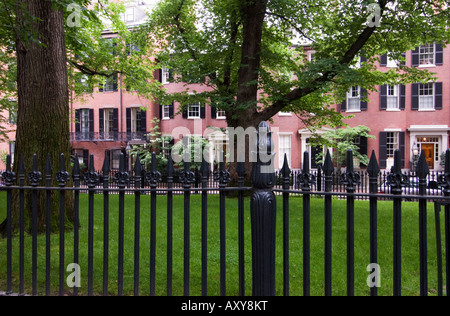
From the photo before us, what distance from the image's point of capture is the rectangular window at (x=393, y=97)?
25.0 m

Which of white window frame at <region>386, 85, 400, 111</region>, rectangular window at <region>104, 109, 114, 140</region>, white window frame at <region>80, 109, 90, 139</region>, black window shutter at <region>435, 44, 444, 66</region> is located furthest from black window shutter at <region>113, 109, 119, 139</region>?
black window shutter at <region>435, 44, 444, 66</region>

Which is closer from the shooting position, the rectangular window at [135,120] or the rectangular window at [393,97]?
the rectangular window at [393,97]

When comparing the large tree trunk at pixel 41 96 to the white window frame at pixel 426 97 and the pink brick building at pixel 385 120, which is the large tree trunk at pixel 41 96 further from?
the white window frame at pixel 426 97

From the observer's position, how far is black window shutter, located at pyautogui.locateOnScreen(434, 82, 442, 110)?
2422cm

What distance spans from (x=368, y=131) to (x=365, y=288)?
2316 centimetres

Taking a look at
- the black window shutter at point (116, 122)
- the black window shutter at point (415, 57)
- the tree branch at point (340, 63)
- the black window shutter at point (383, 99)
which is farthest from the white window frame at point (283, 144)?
the tree branch at point (340, 63)

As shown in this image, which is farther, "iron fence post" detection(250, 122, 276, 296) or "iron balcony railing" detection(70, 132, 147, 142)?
"iron balcony railing" detection(70, 132, 147, 142)

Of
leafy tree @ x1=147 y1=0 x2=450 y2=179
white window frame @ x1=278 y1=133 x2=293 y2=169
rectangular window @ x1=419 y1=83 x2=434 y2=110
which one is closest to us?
leafy tree @ x1=147 y1=0 x2=450 y2=179

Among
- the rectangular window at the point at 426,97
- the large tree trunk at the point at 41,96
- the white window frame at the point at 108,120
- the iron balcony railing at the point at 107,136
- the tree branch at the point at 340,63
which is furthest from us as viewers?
the white window frame at the point at 108,120

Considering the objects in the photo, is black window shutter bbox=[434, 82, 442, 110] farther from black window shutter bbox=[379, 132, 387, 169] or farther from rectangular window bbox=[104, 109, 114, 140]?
rectangular window bbox=[104, 109, 114, 140]

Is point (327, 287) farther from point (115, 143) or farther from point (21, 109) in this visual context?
point (115, 143)

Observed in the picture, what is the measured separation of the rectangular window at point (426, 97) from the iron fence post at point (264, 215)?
2678 centimetres

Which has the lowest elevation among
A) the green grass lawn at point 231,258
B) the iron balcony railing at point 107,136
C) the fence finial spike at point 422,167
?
the green grass lawn at point 231,258

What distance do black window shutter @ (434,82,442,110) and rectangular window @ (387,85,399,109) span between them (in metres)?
2.54
